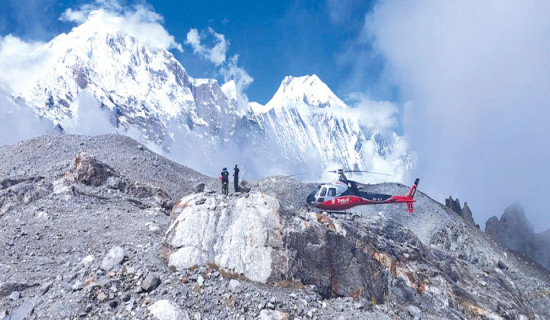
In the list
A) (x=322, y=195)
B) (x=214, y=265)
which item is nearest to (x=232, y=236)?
(x=214, y=265)

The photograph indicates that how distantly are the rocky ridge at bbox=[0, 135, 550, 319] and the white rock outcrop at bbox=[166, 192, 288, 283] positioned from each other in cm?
4

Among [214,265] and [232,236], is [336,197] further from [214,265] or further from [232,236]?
[214,265]

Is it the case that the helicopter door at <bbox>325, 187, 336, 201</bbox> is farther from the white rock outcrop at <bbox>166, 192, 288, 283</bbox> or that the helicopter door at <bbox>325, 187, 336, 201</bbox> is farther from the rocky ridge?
the white rock outcrop at <bbox>166, 192, 288, 283</bbox>

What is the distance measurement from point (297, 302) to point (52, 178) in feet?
73.8

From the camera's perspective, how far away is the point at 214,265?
44.5 ft

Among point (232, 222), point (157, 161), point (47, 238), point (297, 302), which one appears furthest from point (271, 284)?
point (157, 161)

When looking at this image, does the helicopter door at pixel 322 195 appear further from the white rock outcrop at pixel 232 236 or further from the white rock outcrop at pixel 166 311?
the white rock outcrop at pixel 166 311

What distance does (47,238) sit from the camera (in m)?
17.6

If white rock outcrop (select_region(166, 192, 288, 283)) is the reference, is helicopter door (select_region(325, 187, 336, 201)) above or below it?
above

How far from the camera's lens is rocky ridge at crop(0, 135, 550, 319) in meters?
12.1

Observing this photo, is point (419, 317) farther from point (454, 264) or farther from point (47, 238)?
point (47, 238)

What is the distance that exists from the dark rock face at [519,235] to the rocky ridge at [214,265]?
14134cm

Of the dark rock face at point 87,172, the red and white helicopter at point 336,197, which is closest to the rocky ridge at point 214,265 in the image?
the dark rock face at point 87,172

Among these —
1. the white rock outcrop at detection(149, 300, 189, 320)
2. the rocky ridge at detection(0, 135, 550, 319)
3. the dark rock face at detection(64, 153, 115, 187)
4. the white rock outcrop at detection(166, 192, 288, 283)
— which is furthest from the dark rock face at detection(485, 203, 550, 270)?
the white rock outcrop at detection(149, 300, 189, 320)
